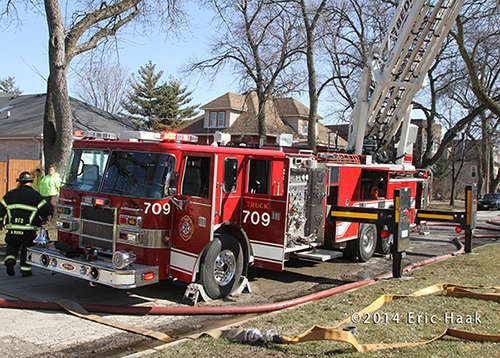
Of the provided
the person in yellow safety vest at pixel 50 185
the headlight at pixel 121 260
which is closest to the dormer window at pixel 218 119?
the person in yellow safety vest at pixel 50 185

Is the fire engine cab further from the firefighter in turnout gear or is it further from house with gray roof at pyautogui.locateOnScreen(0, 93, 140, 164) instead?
house with gray roof at pyautogui.locateOnScreen(0, 93, 140, 164)

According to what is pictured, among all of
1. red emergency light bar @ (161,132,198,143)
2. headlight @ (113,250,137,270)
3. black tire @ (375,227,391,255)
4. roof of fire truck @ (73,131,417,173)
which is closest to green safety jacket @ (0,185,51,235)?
roof of fire truck @ (73,131,417,173)

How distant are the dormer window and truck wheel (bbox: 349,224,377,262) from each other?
27.4 meters

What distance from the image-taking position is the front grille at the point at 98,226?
6.51 meters

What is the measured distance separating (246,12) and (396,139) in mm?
12066

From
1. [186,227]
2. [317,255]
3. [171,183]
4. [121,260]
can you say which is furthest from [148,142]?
[317,255]

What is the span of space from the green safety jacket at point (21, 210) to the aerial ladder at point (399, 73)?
7.91 m

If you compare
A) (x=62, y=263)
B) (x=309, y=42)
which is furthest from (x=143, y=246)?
(x=309, y=42)

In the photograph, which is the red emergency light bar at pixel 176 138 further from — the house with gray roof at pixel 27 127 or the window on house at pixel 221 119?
the window on house at pixel 221 119

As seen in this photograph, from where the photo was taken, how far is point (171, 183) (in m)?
6.36

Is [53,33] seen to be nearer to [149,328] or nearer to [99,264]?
[99,264]

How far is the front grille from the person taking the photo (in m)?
6.51

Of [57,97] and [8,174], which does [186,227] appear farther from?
[8,174]

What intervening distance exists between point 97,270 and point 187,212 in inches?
58.1
